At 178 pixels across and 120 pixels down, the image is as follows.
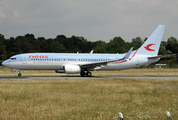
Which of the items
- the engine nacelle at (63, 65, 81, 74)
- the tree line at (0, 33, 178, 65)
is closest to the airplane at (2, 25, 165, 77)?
the engine nacelle at (63, 65, 81, 74)

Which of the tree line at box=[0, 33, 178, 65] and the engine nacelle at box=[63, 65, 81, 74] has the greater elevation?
the tree line at box=[0, 33, 178, 65]

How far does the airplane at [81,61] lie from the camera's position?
112ft

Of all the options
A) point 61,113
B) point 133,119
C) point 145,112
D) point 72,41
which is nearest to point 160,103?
point 145,112

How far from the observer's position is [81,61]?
3622cm

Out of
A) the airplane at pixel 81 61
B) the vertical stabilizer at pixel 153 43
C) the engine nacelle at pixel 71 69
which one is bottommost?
the engine nacelle at pixel 71 69

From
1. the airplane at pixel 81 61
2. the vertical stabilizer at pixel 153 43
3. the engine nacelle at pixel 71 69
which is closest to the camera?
the engine nacelle at pixel 71 69

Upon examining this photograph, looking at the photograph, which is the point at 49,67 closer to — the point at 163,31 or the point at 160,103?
the point at 163,31

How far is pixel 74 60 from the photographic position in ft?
118

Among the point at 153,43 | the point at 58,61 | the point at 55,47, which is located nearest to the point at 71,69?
the point at 58,61

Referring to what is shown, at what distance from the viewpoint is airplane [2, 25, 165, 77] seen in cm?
3425

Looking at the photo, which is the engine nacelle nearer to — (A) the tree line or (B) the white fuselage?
(B) the white fuselage

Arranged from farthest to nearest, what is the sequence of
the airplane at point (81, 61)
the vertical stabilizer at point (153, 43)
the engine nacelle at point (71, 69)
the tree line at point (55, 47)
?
1. the tree line at point (55, 47)
2. the vertical stabilizer at point (153, 43)
3. the airplane at point (81, 61)
4. the engine nacelle at point (71, 69)

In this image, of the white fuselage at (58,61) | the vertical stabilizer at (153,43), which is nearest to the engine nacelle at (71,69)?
the white fuselage at (58,61)

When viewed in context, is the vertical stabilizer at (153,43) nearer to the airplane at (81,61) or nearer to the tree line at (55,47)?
the airplane at (81,61)
